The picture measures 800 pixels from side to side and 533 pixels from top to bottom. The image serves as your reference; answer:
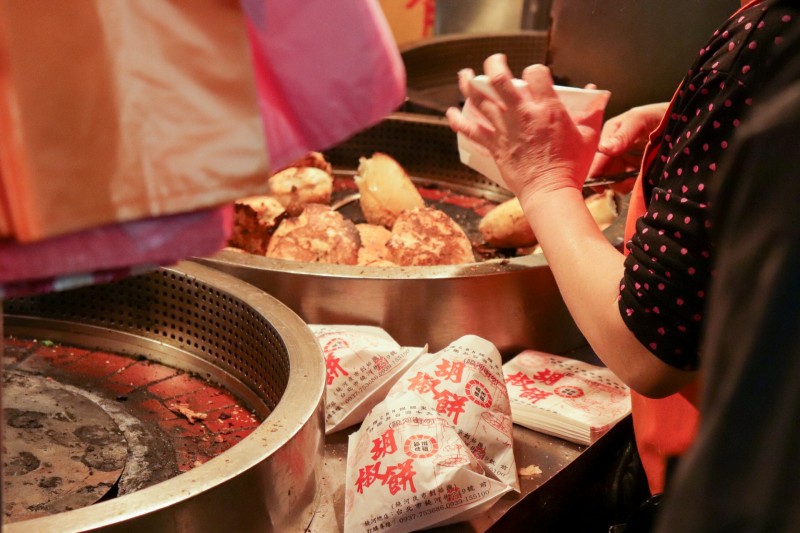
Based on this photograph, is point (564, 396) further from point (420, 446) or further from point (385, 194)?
point (385, 194)

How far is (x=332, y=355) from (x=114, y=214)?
152 centimetres

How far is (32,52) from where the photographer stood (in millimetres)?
780

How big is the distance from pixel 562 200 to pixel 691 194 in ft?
1.46

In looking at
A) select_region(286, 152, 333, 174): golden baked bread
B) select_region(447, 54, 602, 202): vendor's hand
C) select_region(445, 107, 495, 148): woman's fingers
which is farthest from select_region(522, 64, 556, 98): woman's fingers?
select_region(286, 152, 333, 174): golden baked bread

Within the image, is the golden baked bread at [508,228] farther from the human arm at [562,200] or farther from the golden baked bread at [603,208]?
the human arm at [562,200]

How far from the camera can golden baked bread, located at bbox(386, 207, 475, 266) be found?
2.96m

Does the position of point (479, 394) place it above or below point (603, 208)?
below

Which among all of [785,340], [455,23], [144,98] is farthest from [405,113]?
[785,340]

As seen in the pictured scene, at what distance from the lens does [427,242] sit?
2990 mm

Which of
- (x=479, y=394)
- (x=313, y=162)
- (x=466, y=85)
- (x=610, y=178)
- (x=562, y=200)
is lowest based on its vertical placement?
(x=479, y=394)

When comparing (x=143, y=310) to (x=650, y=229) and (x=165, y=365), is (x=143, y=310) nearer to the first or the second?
(x=165, y=365)

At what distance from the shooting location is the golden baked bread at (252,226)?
306 centimetres

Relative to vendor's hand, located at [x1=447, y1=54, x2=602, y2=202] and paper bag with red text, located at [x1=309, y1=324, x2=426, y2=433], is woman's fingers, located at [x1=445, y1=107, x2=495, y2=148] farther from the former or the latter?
paper bag with red text, located at [x1=309, y1=324, x2=426, y2=433]

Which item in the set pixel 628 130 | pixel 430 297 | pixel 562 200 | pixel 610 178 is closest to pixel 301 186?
pixel 430 297
